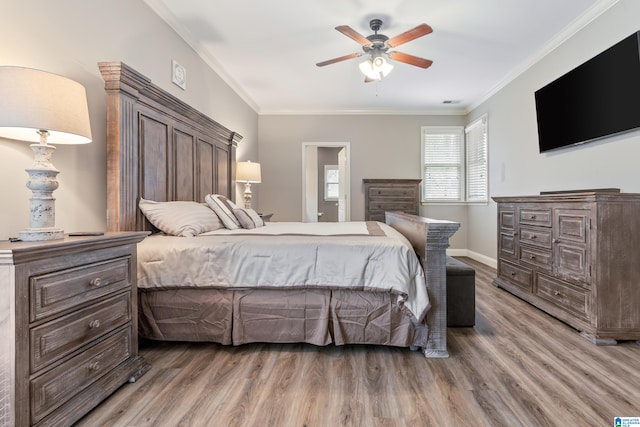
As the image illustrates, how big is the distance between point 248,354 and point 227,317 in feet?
0.88

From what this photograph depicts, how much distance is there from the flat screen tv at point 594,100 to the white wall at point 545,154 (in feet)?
0.38

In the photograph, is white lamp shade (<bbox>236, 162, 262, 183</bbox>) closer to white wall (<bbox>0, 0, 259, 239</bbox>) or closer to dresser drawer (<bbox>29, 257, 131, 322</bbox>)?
white wall (<bbox>0, 0, 259, 239</bbox>)

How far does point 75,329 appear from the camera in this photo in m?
1.32

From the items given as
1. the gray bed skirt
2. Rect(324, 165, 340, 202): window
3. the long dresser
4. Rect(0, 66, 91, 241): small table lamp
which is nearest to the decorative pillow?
the gray bed skirt

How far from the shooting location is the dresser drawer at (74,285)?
45.7 inches

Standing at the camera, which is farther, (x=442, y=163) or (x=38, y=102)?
(x=442, y=163)

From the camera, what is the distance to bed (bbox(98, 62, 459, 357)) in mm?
1913

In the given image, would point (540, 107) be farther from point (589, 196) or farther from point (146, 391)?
point (146, 391)

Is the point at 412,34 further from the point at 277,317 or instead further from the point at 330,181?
the point at 330,181

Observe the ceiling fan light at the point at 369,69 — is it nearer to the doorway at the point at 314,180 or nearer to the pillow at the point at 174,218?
the pillow at the point at 174,218

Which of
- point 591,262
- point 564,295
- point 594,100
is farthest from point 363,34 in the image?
point 564,295

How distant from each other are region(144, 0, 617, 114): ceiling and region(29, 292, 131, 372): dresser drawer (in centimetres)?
248

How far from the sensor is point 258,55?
359 cm

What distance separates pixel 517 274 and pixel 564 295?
691 millimetres
